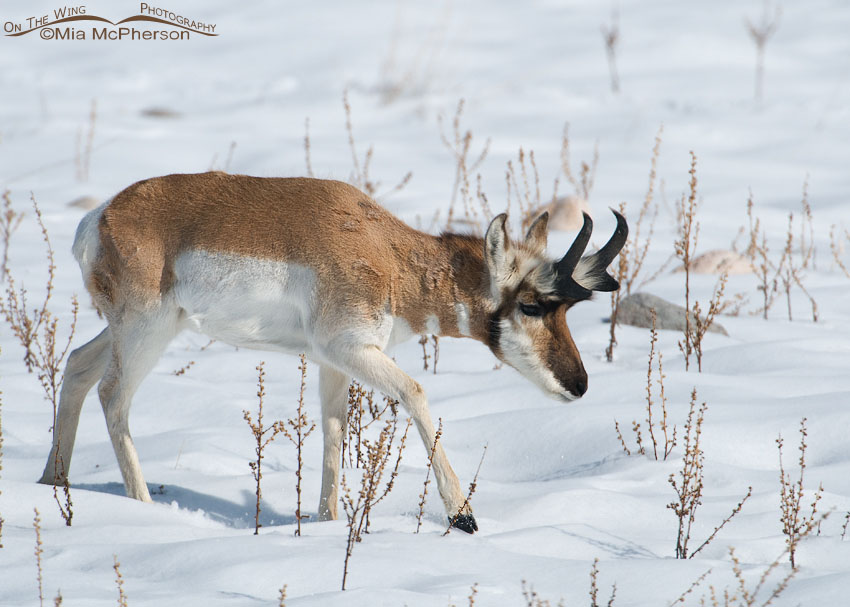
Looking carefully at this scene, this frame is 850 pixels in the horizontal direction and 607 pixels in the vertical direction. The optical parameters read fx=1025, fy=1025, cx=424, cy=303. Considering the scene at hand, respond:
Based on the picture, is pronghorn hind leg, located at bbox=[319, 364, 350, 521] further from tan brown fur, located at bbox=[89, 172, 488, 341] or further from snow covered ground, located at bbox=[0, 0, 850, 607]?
tan brown fur, located at bbox=[89, 172, 488, 341]

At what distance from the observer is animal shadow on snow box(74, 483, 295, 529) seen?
5.11 metres

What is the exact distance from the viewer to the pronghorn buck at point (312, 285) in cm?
496

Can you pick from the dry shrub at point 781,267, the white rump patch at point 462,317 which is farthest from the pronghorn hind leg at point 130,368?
the dry shrub at point 781,267

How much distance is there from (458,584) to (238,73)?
2207cm

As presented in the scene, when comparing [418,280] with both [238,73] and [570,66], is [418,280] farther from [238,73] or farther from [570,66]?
[238,73]

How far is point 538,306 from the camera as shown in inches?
199

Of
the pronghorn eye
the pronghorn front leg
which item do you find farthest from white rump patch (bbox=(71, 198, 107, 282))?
the pronghorn eye

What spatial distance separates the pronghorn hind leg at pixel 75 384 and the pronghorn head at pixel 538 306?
2116 millimetres

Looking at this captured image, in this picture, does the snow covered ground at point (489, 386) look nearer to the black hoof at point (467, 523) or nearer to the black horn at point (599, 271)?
the black hoof at point (467, 523)

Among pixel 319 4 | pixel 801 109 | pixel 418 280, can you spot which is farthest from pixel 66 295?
pixel 319 4

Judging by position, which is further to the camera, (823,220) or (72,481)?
(823,220)

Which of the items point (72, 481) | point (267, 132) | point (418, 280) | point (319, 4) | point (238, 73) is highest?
point (319, 4)

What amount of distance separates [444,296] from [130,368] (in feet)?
5.32

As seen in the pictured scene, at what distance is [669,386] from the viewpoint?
6.77 meters
